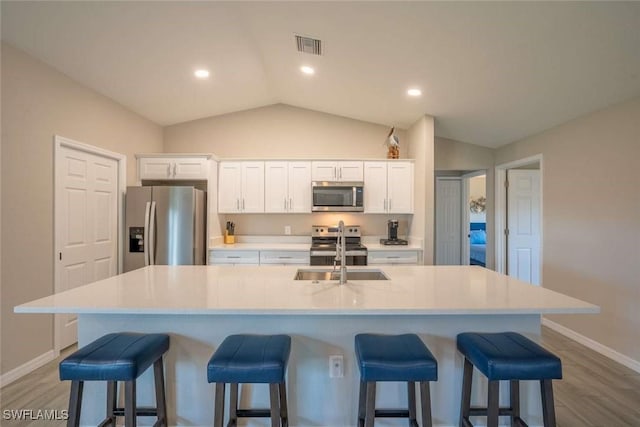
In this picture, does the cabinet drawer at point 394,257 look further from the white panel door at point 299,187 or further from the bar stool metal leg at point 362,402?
the bar stool metal leg at point 362,402

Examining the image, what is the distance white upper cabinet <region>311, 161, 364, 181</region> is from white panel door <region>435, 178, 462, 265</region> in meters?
2.59

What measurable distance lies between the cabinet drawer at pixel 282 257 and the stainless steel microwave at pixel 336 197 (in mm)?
616

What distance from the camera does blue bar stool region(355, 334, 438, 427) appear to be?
1.45 meters

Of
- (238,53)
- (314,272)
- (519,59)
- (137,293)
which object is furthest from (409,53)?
(137,293)

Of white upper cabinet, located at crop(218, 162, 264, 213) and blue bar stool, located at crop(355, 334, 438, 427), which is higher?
white upper cabinet, located at crop(218, 162, 264, 213)

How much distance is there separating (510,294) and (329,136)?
3407 mm

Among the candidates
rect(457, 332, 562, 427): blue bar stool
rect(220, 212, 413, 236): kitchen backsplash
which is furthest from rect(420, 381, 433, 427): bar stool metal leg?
rect(220, 212, 413, 236): kitchen backsplash

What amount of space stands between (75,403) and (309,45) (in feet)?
9.77

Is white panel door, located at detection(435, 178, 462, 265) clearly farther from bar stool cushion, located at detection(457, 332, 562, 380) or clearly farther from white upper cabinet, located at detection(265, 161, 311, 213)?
bar stool cushion, located at detection(457, 332, 562, 380)

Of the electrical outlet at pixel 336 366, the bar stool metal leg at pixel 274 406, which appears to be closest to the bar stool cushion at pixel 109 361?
the bar stool metal leg at pixel 274 406

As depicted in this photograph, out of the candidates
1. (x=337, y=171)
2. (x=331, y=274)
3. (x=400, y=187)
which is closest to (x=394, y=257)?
(x=400, y=187)

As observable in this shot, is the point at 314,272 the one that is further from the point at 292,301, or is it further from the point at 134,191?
the point at 134,191

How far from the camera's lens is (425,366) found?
1448 mm

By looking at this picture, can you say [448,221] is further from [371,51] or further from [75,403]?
[75,403]
